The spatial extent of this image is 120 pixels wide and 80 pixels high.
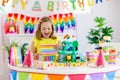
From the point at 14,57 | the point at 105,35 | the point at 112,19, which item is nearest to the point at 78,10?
the point at 112,19

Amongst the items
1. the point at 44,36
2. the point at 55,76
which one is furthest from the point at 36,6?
the point at 55,76

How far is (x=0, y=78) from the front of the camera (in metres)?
4.80

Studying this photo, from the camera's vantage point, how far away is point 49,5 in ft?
16.1

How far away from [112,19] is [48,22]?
82.0 inches

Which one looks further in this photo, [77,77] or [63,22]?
[63,22]

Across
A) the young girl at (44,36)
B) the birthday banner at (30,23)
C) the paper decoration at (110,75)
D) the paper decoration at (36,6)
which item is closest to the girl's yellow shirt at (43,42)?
the young girl at (44,36)

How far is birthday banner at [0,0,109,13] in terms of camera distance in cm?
481

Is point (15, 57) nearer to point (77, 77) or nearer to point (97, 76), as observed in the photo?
point (77, 77)

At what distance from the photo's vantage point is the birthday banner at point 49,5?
4812 mm

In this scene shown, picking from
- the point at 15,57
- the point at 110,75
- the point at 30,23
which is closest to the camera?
the point at 110,75

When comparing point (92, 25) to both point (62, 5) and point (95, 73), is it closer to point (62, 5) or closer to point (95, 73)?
point (62, 5)

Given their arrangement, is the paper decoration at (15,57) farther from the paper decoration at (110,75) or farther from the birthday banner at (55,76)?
the paper decoration at (110,75)

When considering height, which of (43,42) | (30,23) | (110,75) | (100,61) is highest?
(30,23)

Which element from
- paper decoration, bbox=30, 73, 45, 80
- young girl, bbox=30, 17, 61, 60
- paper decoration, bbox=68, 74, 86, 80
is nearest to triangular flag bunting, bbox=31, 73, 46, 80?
paper decoration, bbox=30, 73, 45, 80
